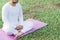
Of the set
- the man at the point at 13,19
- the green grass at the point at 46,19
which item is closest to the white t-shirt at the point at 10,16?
the man at the point at 13,19

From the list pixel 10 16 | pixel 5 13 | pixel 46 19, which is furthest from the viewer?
pixel 46 19

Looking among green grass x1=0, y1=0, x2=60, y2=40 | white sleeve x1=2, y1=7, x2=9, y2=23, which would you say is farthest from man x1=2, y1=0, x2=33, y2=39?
green grass x1=0, y1=0, x2=60, y2=40

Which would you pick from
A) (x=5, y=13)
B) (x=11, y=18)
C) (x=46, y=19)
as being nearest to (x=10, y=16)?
(x=11, y=18)

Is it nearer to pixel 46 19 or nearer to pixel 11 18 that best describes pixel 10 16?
pixel 11 18

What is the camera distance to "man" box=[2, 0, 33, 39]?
418 cm

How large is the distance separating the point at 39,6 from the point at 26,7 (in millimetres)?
402

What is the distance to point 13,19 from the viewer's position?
433cm

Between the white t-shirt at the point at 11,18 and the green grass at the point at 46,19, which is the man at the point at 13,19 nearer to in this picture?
the white t-shirt at the point at 11,18

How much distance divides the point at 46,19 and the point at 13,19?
1.19m

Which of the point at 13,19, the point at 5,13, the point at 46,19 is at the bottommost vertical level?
the point at 46,19

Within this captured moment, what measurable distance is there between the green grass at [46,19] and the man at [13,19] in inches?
8.1

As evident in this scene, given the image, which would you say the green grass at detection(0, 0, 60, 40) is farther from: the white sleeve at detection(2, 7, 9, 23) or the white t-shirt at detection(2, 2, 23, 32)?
the white sleeve at detection(2, 7, 9, 23)

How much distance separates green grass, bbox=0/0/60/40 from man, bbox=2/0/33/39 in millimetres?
205

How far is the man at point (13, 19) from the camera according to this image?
418 cm
